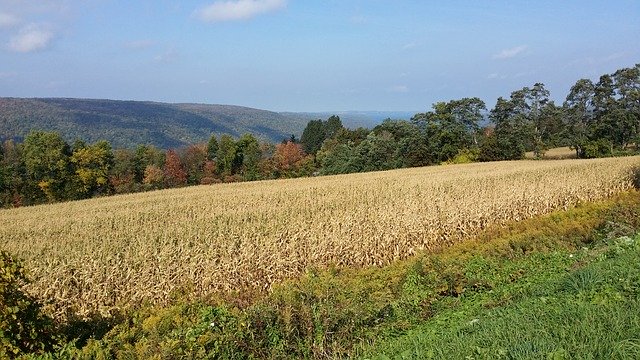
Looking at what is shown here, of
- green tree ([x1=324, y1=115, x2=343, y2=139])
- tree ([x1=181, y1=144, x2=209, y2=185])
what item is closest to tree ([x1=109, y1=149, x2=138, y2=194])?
tree ([x1=181, y1=144, x2=209, y2=185])

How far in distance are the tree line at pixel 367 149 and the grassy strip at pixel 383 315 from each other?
48.9 m

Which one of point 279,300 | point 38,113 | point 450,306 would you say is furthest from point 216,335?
point 38,113

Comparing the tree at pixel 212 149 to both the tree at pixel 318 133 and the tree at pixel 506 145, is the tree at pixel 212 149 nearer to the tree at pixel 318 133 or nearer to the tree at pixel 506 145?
the tree at pixel 318 133

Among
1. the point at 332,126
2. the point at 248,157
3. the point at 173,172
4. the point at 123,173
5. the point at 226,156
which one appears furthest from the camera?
the point at 332,126

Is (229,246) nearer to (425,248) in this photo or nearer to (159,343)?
(159,343)

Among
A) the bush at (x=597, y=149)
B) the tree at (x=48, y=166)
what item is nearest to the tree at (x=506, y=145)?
the bush at (x=597, y=149)

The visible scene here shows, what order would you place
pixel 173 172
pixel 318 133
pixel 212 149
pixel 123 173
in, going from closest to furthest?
1. pixel 123 173
2. pixel 173 172
3. pixel 212 149
4. pixel 318 133

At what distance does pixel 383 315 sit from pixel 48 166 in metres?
52.6

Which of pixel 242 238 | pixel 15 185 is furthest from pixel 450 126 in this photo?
pixel 242 238

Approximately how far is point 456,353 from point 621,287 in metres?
2.82

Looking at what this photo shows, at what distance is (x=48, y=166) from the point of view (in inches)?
2016

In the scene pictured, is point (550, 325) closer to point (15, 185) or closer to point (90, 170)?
point (15, 185)

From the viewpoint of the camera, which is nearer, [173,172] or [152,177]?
[152,177]

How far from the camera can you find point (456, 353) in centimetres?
451
